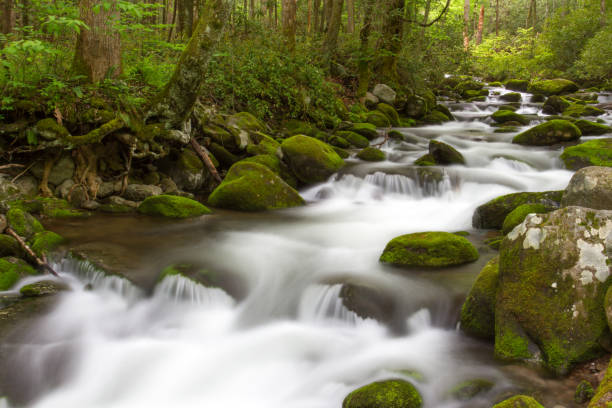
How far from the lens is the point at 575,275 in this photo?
3.58 meters

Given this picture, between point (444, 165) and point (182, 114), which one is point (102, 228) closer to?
point (182, 114)

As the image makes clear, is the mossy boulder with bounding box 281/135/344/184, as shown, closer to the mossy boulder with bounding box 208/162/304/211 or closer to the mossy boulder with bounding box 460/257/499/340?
the mossy boulder with bounding box 208/162/304/211

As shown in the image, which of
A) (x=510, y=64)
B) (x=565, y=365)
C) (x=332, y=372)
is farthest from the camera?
(x=510, y=64)

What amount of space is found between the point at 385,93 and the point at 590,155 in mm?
8919

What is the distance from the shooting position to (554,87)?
2403 centimetres

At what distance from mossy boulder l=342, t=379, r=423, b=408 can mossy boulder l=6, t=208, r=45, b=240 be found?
4850mm

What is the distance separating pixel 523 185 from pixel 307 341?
702 centimetres

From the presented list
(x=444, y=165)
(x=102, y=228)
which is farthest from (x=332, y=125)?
(x=102, y=228)

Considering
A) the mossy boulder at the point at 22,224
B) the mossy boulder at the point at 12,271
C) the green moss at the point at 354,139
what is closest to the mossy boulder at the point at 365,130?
the green moss at the point at 354,139

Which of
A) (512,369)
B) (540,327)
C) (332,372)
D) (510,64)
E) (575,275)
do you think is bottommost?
(332,372)

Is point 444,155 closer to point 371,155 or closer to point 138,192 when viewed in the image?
point 371,155

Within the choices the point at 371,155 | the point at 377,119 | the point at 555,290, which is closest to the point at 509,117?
the point at 377,119

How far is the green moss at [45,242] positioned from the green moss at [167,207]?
5.72 ft

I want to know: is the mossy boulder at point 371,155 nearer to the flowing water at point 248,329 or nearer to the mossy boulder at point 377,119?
the flowing water at point 248,329
